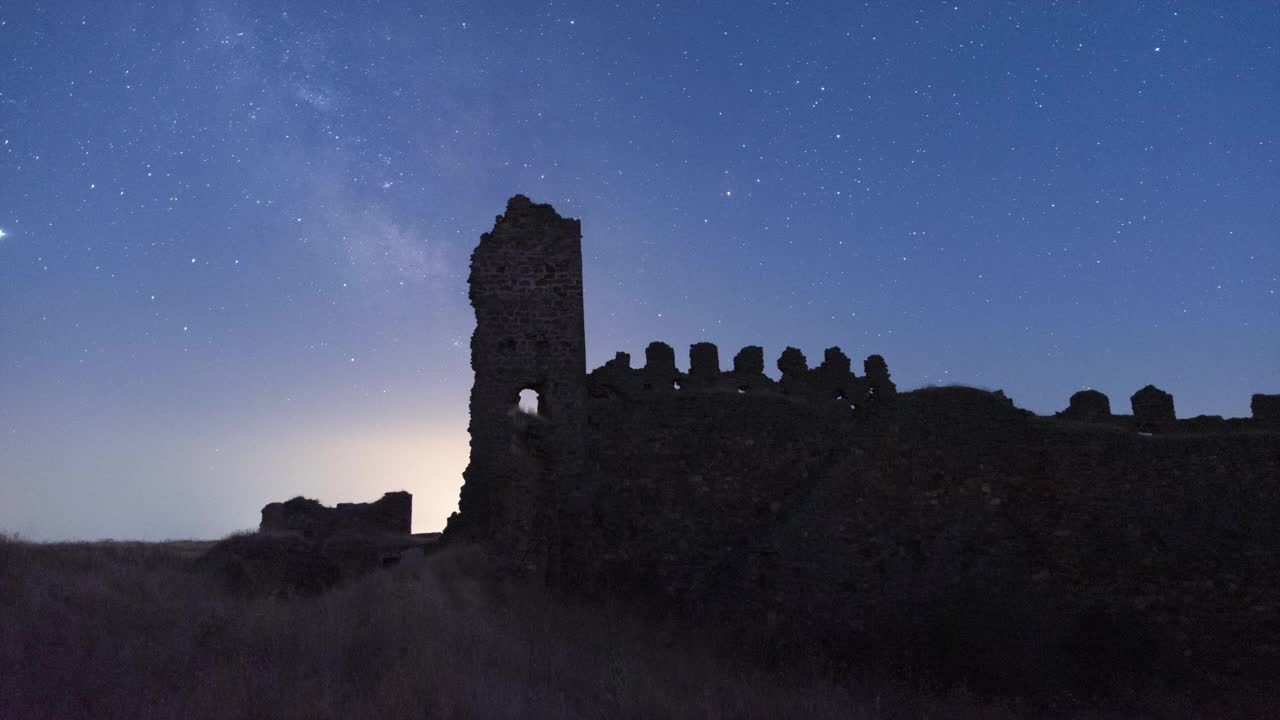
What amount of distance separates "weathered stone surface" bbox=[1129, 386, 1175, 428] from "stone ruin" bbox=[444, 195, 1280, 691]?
0.04m

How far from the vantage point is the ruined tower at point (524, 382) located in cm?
1479

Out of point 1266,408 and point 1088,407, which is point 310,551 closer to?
point 1088,407

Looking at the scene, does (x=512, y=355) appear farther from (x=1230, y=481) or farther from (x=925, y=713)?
(x=1230, y=481)

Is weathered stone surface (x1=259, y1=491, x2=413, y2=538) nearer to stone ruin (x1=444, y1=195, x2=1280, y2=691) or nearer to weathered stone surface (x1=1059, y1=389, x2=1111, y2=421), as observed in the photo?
stone ruin (x1=444, y1=195, x2=1280, y2=691)

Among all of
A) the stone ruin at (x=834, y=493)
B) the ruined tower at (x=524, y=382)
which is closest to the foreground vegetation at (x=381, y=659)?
the ruined tower at (x=524, y=382)

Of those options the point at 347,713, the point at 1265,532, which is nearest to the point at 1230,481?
the point at 1265,532

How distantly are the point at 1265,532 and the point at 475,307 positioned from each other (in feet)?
51.4

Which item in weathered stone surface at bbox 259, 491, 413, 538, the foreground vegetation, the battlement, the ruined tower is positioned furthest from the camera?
weathered stone surface at bbox 259, 491, 413, 538

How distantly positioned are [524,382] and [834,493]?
6.30 meters

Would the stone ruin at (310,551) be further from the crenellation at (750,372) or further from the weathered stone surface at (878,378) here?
the weathered stone surface at (878,378)

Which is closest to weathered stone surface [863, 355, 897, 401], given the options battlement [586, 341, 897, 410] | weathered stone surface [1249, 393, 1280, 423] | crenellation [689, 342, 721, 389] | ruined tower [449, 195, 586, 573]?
battlement [586, 341, 897, 410]

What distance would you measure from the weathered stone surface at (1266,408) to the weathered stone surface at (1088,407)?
282 cm

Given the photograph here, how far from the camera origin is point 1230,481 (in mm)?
16562

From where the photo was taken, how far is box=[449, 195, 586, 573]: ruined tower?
1479 centimetres
